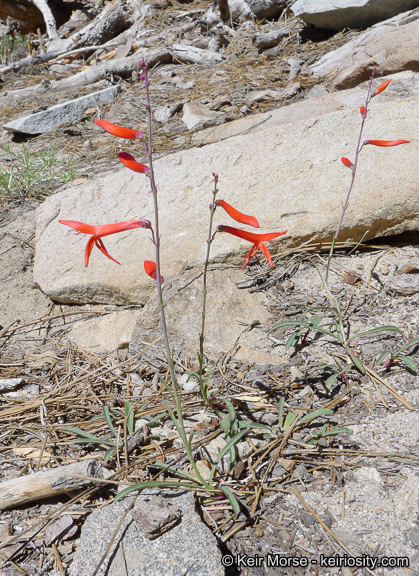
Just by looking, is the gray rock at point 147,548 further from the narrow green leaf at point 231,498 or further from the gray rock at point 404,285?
the gray rock at point 404,285

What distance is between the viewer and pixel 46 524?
4.63 ft

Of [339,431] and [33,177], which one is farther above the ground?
[33,177]

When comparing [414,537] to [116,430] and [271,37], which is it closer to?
[116,430]

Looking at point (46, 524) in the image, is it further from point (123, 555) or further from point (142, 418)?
point (142, 418)

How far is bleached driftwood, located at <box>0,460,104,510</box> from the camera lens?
1.45 metres

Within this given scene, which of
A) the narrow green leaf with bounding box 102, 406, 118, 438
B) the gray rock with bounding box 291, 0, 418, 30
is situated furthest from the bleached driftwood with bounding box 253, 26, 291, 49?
the narrow green leaf with bounding box 102, 406, 118, 438

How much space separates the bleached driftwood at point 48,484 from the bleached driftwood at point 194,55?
20.3 feet

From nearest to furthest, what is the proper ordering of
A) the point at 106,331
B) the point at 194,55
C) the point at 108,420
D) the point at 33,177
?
1. the point at 108,420
2. the point at 106,331
3. the point at 33,177
4. the point at 194,55

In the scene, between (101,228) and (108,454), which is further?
(108,454)

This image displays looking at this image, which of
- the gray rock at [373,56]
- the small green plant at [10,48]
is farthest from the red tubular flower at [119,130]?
the small green plant at [10,48]

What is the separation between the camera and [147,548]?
1.22 meters

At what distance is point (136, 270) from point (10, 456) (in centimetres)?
123

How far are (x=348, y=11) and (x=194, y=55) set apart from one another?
2253 millimetres

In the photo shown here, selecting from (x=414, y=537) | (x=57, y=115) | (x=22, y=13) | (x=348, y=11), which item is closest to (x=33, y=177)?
(x=57, y=115)
